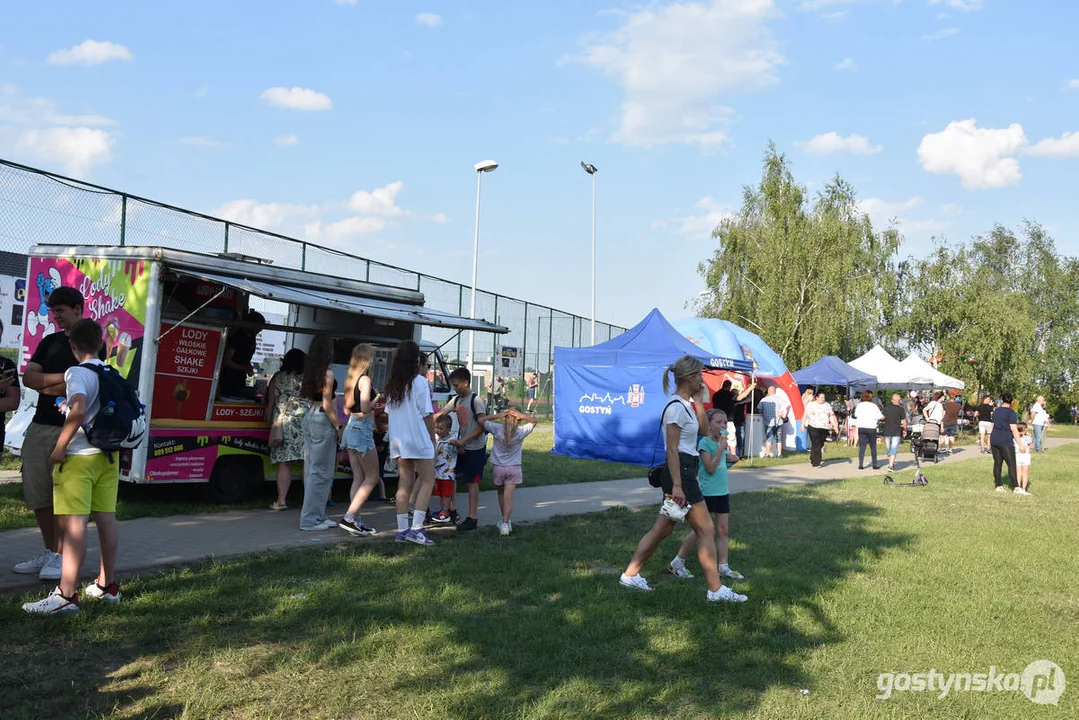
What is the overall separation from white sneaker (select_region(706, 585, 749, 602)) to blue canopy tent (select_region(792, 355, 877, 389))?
→ 2192 centimetres

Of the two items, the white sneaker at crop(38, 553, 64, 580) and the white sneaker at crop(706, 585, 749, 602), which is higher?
the white sneaker at crop(38, 553, 64, 580)

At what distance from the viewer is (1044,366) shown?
52.8 m

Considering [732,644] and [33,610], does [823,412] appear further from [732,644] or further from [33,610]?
[33,610]

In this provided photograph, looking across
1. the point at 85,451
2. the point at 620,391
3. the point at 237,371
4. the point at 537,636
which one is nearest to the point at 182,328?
the point at 237,371

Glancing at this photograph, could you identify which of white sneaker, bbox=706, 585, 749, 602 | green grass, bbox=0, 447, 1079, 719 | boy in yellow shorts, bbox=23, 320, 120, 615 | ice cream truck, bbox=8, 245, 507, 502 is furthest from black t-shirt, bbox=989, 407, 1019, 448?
boy in yellow shorts, bbox=23, 320, 120, 615

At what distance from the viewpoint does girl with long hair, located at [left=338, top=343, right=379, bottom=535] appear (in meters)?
8.27

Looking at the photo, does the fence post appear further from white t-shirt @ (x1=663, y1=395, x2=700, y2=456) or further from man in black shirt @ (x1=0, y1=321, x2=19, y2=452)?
white t-shirt @ (x1=663, y1=395, x2=700, y2=456)

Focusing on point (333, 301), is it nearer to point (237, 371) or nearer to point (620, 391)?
point (237, 371)

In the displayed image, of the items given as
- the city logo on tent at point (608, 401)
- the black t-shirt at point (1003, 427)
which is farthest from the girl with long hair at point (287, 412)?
the black t-shirt at point (1003, 427)

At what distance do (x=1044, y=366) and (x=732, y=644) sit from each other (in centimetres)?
5606

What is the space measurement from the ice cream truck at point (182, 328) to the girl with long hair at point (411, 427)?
48.0 inches

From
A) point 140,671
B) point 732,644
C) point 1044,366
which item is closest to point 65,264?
point 140,671

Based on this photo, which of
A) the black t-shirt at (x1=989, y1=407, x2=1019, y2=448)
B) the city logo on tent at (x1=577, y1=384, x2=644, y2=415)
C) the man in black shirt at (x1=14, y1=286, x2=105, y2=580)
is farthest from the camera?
the city logo on tent at (x1=577, y1=384, x2=644, y2=415)

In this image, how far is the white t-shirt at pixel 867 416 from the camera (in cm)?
1811
